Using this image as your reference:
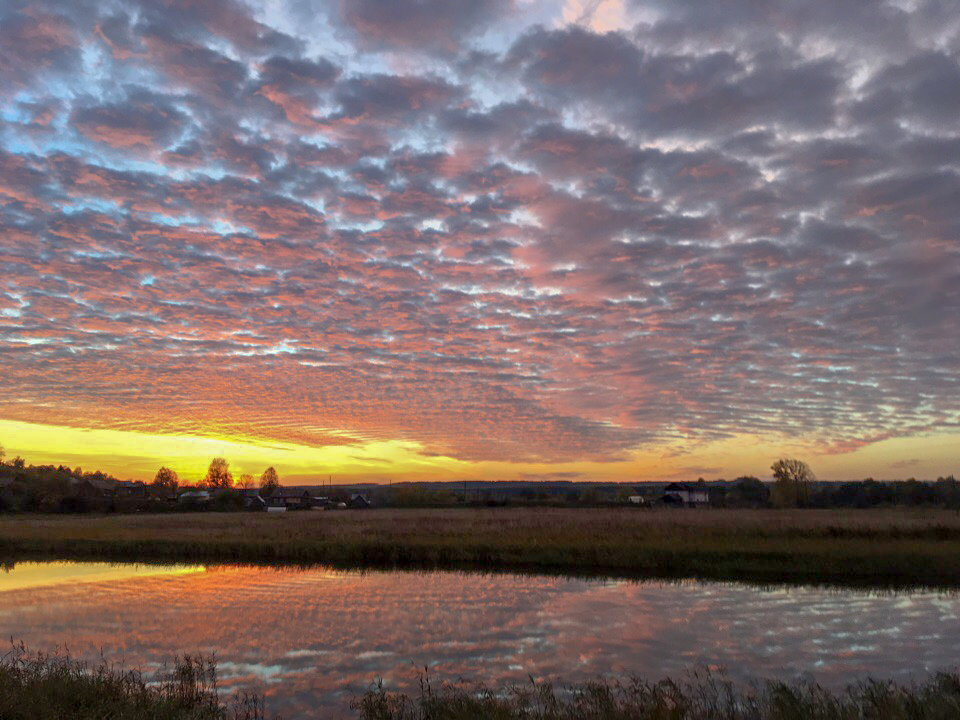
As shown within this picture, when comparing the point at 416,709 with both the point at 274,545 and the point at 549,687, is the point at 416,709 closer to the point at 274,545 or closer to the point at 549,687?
the point at 549,687

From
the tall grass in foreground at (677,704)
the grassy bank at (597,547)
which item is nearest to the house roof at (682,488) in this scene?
the grassy bank at (597,547)

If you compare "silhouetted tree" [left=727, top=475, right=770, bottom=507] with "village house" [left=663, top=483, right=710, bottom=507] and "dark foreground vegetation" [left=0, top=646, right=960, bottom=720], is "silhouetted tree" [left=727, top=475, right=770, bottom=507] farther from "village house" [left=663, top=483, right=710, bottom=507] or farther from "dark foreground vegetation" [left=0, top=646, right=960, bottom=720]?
"dark foreground vegetation" [left=0, top=646, right=960, bottom=720]

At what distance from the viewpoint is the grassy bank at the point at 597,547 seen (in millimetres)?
35656

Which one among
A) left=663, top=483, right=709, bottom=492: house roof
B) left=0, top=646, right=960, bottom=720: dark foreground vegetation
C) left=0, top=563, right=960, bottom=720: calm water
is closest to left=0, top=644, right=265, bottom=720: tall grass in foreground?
left=0, top=646, right=960, bottom=720: dark foreground vegetation

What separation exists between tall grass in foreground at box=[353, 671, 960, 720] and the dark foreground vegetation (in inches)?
0.8

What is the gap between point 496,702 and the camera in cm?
1227

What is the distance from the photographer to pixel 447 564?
38781 mm

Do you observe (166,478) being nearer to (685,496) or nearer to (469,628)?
(685,496)

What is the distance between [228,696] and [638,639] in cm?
1135

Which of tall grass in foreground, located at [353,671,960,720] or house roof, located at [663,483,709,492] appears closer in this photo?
tall grass in foreground, located at [353,671,960,720]

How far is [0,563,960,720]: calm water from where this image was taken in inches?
661

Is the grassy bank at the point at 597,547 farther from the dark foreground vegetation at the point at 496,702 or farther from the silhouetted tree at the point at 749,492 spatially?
the silhouetted tree at the point at 749,492

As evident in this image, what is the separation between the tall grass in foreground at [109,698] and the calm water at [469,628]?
1232mm

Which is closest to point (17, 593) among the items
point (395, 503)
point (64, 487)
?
point (64, 487)
